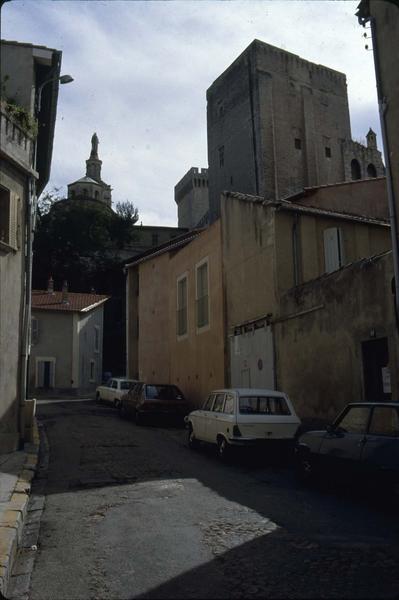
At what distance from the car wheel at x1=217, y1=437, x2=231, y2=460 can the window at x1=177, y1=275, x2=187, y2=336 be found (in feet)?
42.1

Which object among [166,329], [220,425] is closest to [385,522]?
[220,425]

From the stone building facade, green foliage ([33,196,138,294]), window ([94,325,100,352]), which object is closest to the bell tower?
the stone building facade

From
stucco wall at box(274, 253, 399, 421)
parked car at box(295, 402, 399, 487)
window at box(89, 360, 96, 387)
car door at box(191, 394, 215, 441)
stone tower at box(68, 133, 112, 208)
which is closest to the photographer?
parked car at box(295, 402, 399, 487)

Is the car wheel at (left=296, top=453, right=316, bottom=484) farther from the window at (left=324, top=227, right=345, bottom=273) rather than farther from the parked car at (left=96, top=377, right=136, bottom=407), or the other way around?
the parked car at (left=96, top=377, right=136, bottom=407)

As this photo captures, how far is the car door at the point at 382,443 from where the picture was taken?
744cm

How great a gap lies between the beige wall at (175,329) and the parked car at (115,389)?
1.94 m

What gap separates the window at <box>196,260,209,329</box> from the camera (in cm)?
2264

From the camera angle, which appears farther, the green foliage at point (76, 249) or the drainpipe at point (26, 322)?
the green foliage at point (76, 249)

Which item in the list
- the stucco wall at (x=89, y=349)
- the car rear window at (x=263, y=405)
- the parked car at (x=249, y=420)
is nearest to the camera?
the parked car at (x=249, y=420)

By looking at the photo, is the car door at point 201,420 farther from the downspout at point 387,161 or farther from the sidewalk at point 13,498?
the downspout at point 387,161

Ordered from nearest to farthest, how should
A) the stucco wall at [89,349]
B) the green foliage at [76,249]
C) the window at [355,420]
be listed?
the window at [355,420]
the stucco wall at [89,349]
the green foliage at [76,249]

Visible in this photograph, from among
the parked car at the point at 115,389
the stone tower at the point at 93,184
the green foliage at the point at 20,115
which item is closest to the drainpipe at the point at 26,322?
the green foliage at the point at 20,115

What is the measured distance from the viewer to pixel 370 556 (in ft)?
17.9

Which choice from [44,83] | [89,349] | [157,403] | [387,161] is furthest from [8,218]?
[89,349]
